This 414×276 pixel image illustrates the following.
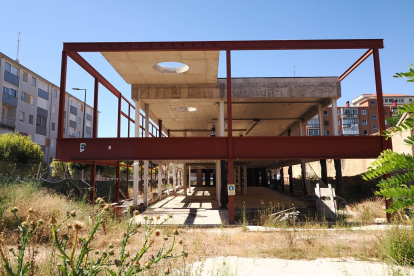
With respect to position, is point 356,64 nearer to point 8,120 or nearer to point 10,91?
point 10,91

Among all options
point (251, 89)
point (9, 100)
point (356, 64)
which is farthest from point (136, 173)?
point (9, 100)

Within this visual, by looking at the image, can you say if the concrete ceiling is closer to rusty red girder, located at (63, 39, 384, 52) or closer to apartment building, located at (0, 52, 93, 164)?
rusty red girder, located at (63, 39, 384, 52)

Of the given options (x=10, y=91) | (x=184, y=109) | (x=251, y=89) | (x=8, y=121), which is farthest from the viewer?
(x=8, y=121)

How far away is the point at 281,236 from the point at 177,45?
937 cm

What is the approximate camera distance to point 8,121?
37906 millimetres

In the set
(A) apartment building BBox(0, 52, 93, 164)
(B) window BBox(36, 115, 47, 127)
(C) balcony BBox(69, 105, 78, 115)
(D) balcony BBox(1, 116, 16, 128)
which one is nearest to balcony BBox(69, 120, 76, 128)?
(C) balcony BBox(69, 105, 78, 115)

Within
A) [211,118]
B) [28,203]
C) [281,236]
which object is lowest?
[281,236]

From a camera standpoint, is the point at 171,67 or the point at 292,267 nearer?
the point at 292,267

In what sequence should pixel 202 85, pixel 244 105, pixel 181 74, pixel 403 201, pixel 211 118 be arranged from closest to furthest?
Answer: pixel 403 201 → pixel 181 74 → pixel 202 85 → pixel 244 105 → pixel 211 118

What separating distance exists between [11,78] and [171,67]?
29553mm

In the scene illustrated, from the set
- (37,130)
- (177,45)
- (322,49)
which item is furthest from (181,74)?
(37,130)

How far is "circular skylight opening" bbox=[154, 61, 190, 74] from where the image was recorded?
17297 millimetres

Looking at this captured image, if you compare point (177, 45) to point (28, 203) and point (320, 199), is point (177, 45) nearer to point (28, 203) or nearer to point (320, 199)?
point (28, 203)

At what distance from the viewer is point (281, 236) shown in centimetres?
1055
